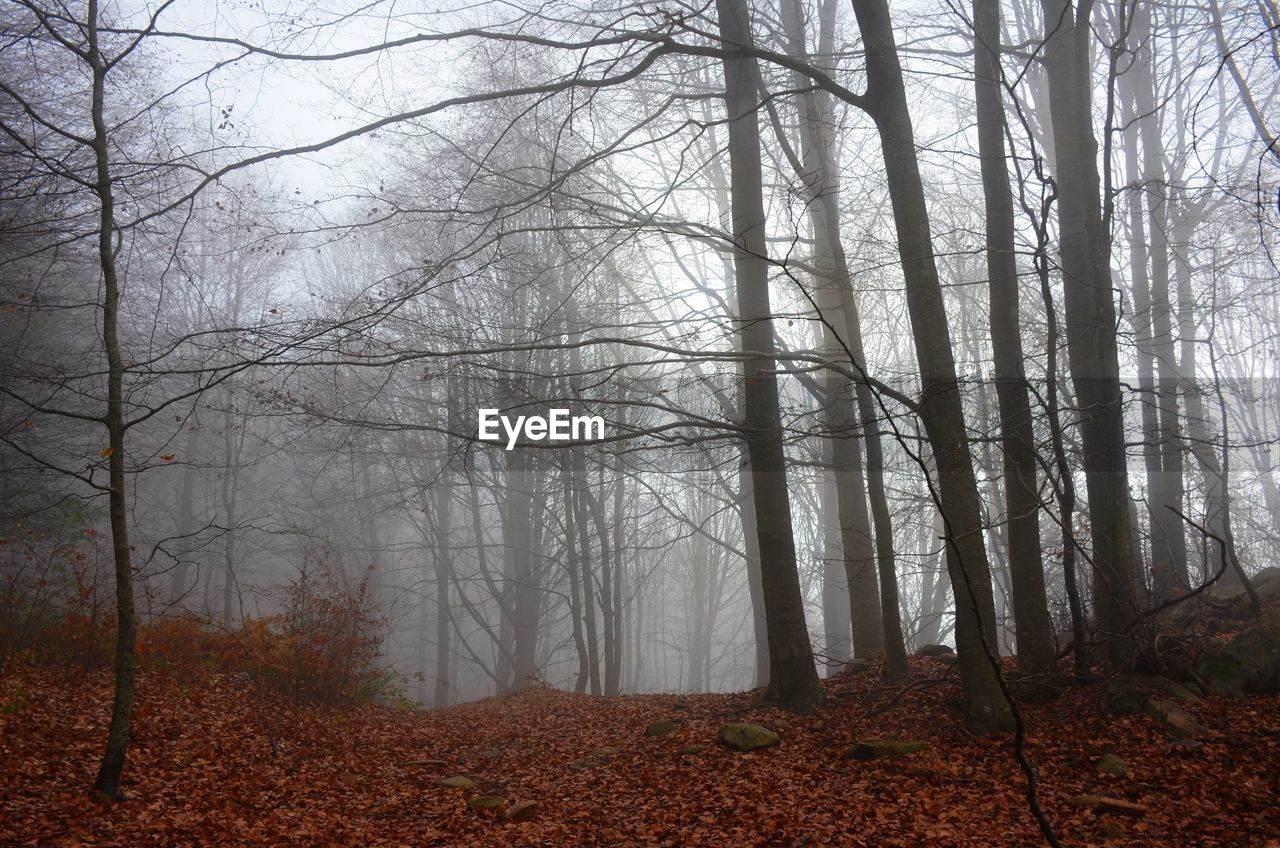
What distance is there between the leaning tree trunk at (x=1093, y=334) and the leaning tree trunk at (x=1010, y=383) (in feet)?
1.41

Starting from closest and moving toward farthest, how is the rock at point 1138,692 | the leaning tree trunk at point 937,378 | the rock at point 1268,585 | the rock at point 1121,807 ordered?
1. the rock at point 1121,807
2. the rock at point 1138,692
3. the leaning tree trunk at point 937,378
4. the rock at point 1268,585

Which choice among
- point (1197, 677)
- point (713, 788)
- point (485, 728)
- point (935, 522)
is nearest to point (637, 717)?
point (485, 728)

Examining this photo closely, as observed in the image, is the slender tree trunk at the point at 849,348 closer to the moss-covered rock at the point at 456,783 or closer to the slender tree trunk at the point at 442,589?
the moss-covered rock at the point at 456,783

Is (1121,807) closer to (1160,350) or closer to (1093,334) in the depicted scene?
(1093,334)

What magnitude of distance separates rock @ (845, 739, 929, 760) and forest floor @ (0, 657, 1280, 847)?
78 millimetres

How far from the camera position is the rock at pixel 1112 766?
4.62 m

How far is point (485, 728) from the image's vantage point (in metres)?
9.53

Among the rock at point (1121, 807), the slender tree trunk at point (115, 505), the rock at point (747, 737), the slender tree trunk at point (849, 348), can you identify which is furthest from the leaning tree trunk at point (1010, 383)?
the slender tree trunk at point (115, 505)

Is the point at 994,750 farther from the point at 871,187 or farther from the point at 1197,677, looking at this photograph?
the point at 871,187

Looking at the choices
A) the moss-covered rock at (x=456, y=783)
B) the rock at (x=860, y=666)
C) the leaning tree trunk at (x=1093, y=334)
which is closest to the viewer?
the leaning tree trunk at (x=1093, y=334)

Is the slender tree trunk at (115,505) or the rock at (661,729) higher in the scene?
the slender tree trunk at (115,505)

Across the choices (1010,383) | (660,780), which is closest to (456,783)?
(660,780)

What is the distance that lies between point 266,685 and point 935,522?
556 inches

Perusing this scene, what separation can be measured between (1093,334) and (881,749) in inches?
145
